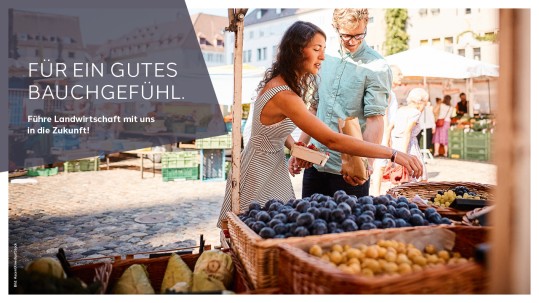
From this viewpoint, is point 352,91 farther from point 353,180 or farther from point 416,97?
point 416,97

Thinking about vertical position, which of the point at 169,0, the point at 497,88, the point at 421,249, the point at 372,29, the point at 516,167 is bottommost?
the point at 421,249

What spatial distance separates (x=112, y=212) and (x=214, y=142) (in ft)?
10.3

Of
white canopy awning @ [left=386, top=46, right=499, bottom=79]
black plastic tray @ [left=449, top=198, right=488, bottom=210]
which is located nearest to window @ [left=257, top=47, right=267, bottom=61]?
white canopy awning @ [left=386, top=46, right=499, bottom=79]

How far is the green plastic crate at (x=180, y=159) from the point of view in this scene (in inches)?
376

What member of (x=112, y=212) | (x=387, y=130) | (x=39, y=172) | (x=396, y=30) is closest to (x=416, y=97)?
(x=387, y=130)

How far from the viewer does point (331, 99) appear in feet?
10.7

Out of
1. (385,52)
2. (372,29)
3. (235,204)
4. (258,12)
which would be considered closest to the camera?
(235,204)

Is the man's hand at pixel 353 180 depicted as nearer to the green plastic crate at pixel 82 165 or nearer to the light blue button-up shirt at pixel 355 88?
the light blue button-up shirt at pixel 355 88

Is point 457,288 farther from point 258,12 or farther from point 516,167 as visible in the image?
point 258,12

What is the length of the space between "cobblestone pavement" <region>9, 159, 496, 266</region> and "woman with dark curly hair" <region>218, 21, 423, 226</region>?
4.44ft

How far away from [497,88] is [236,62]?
1411 millimetres

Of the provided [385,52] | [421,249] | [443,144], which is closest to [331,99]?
[421,249]

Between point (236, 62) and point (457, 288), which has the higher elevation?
point (236, 62)

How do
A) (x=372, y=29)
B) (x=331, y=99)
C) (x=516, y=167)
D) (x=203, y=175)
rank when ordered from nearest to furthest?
(x=516, y=167) → (x=331, y=99) → (x=203, y=175) → (x=372, y=29)
